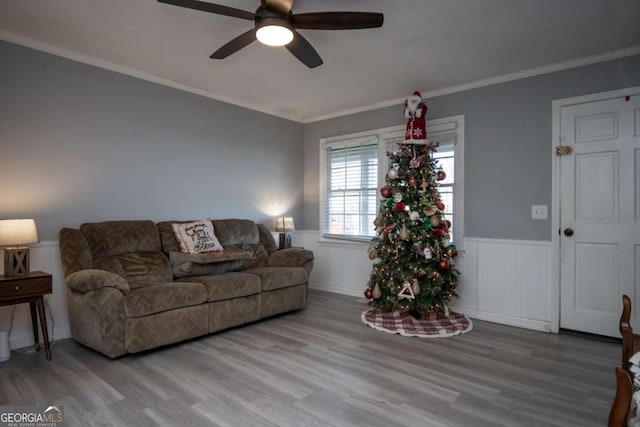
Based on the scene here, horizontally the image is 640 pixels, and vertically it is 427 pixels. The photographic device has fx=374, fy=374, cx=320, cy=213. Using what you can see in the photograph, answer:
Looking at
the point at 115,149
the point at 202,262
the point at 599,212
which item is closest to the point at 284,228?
the point at 202,262

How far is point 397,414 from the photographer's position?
2.08 meters

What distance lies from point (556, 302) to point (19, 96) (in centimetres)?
510

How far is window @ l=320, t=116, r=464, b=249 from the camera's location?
4.16 metres

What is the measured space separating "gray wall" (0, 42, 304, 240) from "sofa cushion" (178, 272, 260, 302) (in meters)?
1.02

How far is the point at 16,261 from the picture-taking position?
9.23 feet

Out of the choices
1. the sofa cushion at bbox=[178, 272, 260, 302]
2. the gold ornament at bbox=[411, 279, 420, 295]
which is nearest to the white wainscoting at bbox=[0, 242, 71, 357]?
the sofa cushion at bbox=[178, 272, 260, 302]

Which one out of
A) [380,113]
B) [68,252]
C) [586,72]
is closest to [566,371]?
[586,72]

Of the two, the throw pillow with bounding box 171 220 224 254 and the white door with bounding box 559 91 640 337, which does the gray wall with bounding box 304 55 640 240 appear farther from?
the throw pillow with bounding box 171 220 224 254

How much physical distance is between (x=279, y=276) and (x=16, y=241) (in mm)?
2193

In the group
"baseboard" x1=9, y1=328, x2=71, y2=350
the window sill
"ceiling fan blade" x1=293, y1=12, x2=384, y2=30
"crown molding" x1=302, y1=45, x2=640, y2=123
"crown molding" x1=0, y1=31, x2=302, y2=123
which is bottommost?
"baseboard" x1=9, y1=328, x2=71, y2=350

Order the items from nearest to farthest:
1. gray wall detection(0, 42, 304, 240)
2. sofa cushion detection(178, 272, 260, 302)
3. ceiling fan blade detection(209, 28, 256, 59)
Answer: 1. ceiling fan blade detection(209, 28, 256, 59)
2. gray wall detection(0, 42, 304, 240)
3. sofa cushion detection(178, 272, 260, 302)

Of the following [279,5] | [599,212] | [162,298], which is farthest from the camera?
[599,212]

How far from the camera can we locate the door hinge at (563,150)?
11.4 ft

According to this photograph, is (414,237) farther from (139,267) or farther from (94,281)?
(94,281)
